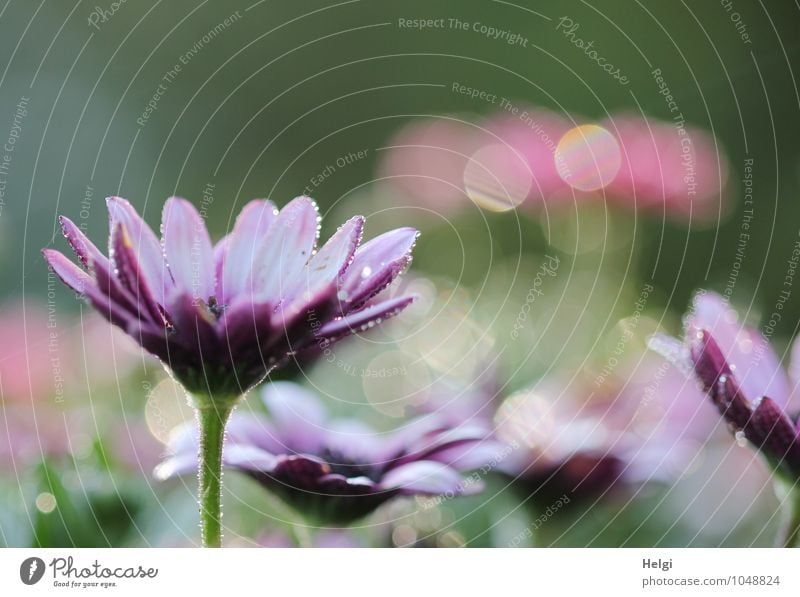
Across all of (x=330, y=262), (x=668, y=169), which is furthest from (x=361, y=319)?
(x=668, y=169)

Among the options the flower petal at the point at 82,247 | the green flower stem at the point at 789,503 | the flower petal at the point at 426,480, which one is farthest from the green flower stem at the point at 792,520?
the flower petal at the point at 82,247

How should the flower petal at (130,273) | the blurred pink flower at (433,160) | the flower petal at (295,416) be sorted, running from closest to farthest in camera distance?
the flower petal at (130,273) → the flower petal at (295,416) → the blurred pink flower at (433,160)

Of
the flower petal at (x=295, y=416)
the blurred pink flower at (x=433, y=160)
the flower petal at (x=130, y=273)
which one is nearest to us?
the flower petal at (x=130, y=273)

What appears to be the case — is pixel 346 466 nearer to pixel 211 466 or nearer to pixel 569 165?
pixel 211 466

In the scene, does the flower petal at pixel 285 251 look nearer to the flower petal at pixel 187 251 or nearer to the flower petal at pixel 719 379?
the flower petal at pixel 187 251

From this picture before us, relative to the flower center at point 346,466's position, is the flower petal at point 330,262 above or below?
above

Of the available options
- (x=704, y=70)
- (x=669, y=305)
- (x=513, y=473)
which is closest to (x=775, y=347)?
(x=669, y=305)

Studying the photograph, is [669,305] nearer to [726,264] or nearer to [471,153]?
[726,264]

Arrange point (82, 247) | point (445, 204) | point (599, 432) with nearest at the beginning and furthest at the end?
point (82, 247) → point (599, 432) → point (445, 204)
